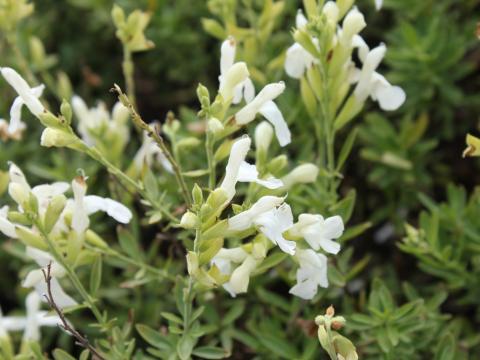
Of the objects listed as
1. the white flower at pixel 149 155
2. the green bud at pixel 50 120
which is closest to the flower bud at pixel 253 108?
the white flower at pixel 149 155

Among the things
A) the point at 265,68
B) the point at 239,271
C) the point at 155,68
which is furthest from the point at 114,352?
the point at 155,68

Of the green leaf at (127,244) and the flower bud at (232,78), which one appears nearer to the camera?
the flower bud at (232,78)

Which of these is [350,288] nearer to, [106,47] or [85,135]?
[85,135]

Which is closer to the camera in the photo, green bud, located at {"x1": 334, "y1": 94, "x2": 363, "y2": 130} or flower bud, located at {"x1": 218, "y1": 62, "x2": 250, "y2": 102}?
flower bud, located at {"x1": 218, "y1": 62, "x2": 250, "y2": 102}

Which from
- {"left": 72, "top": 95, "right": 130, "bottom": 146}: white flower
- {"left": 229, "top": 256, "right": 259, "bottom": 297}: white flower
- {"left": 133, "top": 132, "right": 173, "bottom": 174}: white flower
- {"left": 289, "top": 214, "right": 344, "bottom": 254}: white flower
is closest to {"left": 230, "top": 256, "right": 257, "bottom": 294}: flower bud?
{"left": 229, "top": 256, "right": 259, "bottom": 297}: white flower

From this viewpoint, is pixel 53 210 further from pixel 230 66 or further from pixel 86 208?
pixel 230 66

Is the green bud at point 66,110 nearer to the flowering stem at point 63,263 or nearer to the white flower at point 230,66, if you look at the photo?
the flowering stem at point 63,263

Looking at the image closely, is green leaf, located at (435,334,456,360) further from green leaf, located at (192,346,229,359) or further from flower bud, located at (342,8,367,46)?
flower bud, located at (342,8,367,46)
